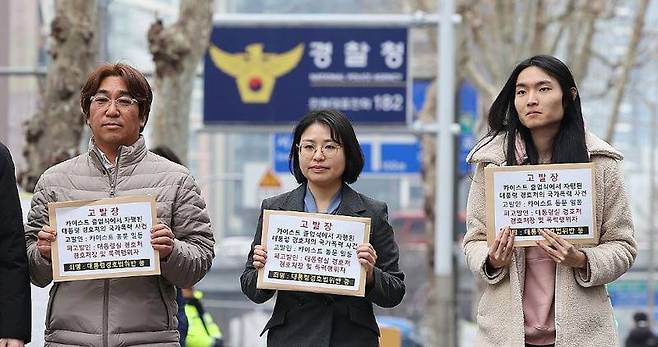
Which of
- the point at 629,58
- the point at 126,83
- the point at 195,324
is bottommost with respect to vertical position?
the point at 195,324

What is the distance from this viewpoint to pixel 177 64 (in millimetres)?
14555

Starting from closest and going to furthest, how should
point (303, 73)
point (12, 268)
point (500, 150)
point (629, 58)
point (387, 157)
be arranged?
point (12, 268), point (500, 150), point (303, 73), point (629, 58), point (387, 157)

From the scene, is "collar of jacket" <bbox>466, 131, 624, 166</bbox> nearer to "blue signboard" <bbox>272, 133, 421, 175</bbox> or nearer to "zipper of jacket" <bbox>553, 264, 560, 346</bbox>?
"zipper of jacket" <bbox>553, 264, 560, 346</bbox>

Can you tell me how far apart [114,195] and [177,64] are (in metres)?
8.41

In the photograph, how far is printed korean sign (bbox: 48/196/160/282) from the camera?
6.11m

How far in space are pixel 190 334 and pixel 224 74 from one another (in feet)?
30.4

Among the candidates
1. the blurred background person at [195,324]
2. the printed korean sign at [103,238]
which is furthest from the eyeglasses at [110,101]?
the blurred background person at [195,324]

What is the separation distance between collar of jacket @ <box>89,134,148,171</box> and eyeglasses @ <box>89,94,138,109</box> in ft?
0.46

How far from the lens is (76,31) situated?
11.6 meters

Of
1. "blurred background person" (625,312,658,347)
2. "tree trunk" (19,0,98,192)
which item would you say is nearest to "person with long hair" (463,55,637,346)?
"tree trunk" (19,0,98,192)

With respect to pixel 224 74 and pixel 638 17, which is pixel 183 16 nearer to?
pixel 224 74

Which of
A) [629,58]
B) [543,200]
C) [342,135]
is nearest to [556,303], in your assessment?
[543,200]

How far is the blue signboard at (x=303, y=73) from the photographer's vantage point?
18266mm

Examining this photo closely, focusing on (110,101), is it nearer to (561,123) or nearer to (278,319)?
(278,319)
